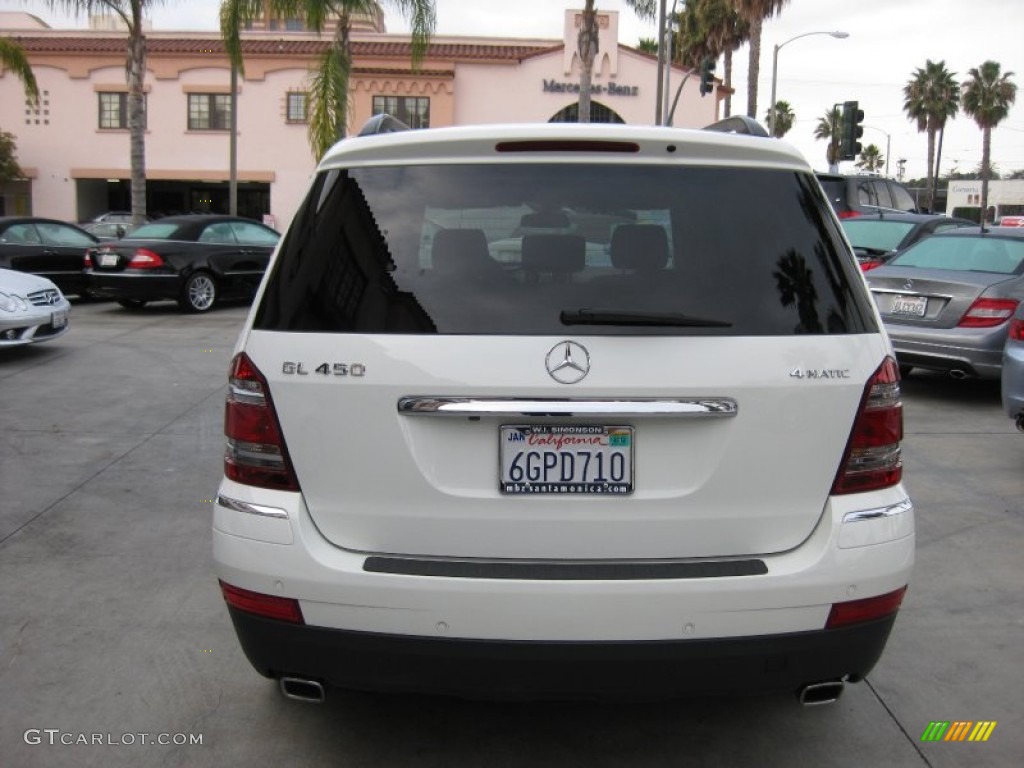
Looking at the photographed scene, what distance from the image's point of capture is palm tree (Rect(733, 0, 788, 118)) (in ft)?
108

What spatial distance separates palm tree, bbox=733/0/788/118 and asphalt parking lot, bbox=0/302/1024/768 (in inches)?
1128

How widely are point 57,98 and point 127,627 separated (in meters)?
41.7

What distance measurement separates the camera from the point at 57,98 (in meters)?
40.0

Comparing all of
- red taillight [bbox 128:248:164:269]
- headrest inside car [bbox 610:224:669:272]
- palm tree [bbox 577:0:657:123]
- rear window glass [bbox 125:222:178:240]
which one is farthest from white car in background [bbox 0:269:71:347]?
palm tree [bbox 577:0:657:123]

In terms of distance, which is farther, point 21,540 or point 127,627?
point 21,540

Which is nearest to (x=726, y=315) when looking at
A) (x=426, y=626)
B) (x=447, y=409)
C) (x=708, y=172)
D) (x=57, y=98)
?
(x=708, y=172)

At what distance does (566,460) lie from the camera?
8.35 ft

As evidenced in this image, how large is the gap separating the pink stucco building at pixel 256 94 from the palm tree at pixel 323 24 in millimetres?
15144

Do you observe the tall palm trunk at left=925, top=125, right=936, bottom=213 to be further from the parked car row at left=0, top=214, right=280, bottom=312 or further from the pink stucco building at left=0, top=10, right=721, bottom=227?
the parked car row at left=0, top=214, right=280, bottom=312

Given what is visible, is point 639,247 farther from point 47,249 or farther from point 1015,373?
point 47,249

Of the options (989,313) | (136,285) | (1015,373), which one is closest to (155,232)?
(136,285)

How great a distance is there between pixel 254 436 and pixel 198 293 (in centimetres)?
1303

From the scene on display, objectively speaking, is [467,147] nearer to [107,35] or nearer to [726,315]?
[726,315]

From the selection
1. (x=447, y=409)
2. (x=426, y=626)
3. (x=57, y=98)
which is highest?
(x=57, y=98)
